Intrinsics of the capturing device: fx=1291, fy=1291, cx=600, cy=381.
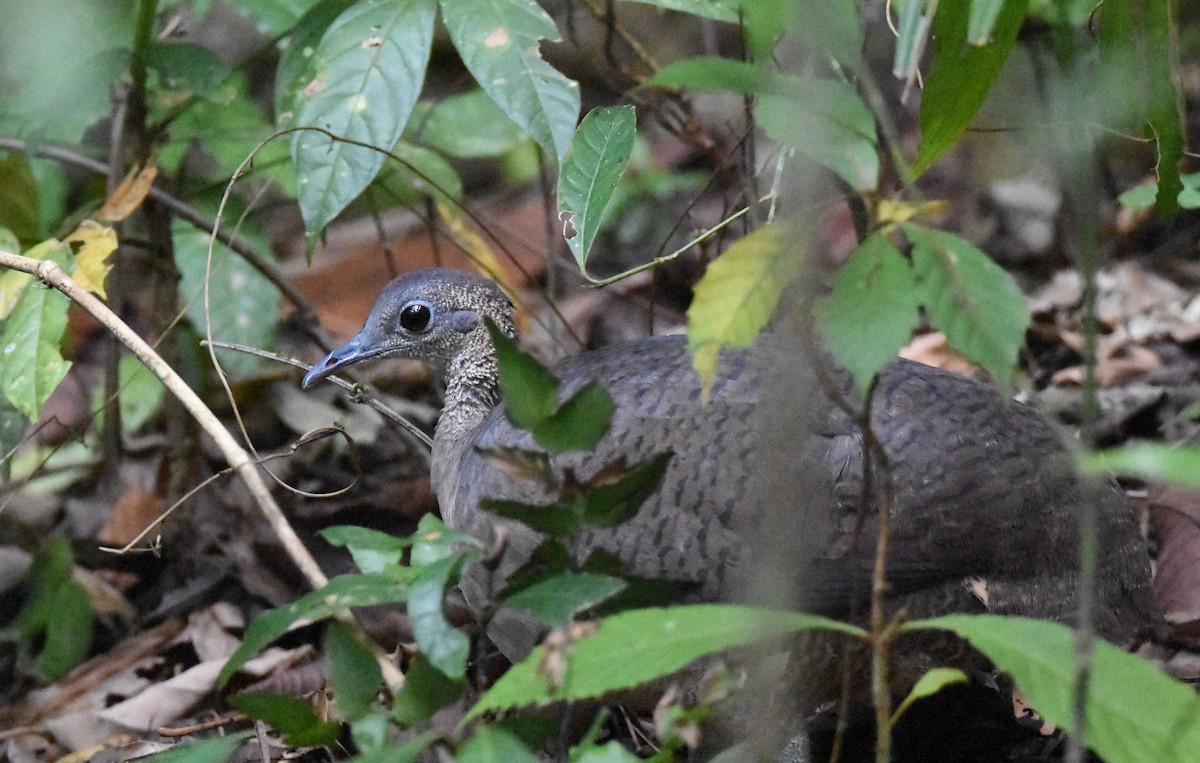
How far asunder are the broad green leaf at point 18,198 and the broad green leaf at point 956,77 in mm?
3066

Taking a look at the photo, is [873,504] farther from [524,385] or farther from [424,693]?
[424,693]

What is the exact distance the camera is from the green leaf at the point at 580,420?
205 centimetres

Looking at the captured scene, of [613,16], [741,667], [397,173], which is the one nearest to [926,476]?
[741,667]

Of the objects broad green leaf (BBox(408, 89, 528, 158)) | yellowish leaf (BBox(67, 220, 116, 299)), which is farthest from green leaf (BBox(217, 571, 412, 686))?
broad green leaf (BBox(408, 89, 528, 158))

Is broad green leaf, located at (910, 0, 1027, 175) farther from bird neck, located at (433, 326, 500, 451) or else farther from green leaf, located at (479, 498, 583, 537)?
bird neck, located at (433, 326, 500, 451)

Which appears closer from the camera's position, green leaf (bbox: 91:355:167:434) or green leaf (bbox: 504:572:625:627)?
green leaf (bbox: 504:572:625:627)

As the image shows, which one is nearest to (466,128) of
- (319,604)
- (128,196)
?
(128,196)

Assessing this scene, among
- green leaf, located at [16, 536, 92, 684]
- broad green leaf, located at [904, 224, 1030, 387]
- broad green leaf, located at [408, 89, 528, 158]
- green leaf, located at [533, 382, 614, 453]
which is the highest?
broad green leaf, located at [408, 89, 528, 158]

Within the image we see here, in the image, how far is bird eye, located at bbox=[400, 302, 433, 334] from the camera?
373cm

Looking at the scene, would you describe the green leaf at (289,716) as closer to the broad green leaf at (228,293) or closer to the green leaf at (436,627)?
the green leaf at (436,627)

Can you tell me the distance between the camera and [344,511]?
4.21 m

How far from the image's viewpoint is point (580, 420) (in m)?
2.05

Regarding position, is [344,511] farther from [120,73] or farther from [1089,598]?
[1089,598]

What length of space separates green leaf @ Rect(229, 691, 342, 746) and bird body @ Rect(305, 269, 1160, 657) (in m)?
0.65
